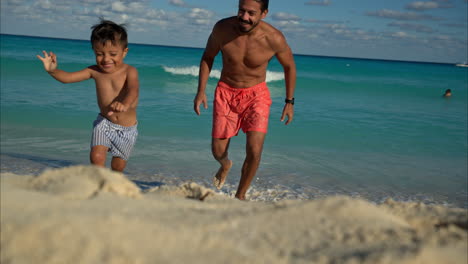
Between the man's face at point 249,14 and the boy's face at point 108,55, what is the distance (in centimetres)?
111

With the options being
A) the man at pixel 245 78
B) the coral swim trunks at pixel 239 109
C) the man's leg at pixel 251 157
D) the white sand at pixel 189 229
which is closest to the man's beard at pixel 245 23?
the man at pixel 245 78

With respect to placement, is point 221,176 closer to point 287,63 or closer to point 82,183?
point 287,63

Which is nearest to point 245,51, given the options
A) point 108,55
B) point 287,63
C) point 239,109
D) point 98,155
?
point 287,63

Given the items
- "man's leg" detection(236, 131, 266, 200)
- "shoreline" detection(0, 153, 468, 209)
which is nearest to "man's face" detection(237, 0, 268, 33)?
"man's leg" detection(236, 131, 266, 200)

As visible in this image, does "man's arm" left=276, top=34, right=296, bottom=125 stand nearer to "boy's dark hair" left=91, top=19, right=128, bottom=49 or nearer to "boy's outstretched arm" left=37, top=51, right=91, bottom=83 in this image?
"boy's dark hair" left=91, top=19, right=128, bottom=49

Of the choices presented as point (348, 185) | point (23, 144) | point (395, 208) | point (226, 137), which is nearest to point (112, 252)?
point (395, 208)

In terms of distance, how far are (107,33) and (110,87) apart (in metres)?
0.48

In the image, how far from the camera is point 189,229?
1.56 metres

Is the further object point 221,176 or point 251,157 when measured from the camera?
point 221,176

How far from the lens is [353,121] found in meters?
10.5

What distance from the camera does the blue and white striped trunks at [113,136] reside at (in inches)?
146

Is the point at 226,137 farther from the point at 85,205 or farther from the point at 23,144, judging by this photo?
the point at 23,144

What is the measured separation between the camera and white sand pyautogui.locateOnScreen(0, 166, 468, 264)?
4.46 ft

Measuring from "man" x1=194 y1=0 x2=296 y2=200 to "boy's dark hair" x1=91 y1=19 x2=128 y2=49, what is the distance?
88 cm
